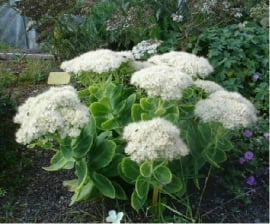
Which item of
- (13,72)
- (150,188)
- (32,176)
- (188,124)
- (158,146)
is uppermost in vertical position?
(158,146)

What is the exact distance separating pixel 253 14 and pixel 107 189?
2150 mm

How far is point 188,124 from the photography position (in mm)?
2473

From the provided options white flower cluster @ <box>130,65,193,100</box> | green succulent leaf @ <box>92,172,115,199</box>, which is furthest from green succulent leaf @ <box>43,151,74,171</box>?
white flower cluster @ <box>130,65,193,100</box>

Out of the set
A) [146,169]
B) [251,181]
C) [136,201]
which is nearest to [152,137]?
[146,169]

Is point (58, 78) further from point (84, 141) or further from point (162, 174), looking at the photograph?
point (162, 174)

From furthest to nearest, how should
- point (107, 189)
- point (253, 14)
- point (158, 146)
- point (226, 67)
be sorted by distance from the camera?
point (253, 14), point (226, 67), point (107, 189), point (158, 146)

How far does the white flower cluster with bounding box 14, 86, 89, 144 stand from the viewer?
2.08 meters

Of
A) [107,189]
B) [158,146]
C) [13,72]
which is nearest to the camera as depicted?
[158,146]

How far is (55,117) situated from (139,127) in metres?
0.34

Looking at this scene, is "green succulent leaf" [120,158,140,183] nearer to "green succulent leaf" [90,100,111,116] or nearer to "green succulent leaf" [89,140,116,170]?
Answer: "green succulent leaf" [89,140,116,170]

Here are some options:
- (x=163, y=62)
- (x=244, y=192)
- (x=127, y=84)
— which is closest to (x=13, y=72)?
(x=127, y=84)

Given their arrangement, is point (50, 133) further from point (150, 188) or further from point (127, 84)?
point (127, 84)

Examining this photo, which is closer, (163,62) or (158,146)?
(158,146)

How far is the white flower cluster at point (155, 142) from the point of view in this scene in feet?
6.61
